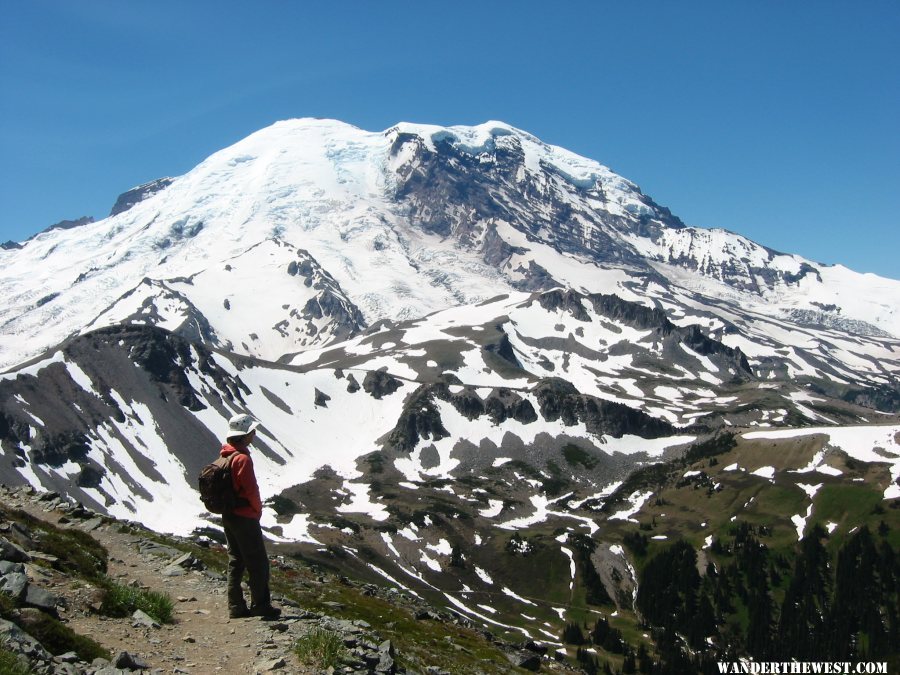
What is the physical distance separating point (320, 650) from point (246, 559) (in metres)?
3.72

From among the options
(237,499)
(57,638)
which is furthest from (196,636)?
(57,638)

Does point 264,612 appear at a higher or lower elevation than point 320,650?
higher

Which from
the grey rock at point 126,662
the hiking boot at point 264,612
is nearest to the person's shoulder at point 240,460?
the hiking boot at point 264,612

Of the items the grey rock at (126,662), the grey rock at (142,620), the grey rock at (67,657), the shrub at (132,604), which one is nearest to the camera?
the grey rock at (67,657)

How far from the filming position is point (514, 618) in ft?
643

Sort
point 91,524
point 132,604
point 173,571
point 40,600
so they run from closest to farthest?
point 40,600, point 132,604, point 173,571, point 91,524

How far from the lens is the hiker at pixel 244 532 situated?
65.4ft

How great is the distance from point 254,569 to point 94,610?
12.4 ft

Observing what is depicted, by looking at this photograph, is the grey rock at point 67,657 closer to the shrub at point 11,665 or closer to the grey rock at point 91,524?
the shrub at point 11,665

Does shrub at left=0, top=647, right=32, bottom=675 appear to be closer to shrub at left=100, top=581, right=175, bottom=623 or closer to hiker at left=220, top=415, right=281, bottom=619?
shrub at left=100, top=581, right=175, bottom=623

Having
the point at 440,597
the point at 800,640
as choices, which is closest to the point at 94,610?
the point at 440,597

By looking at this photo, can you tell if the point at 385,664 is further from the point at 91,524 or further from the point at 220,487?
the point at 91,524

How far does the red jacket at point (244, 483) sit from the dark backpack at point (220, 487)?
0.13m

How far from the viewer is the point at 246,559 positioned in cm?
2016
